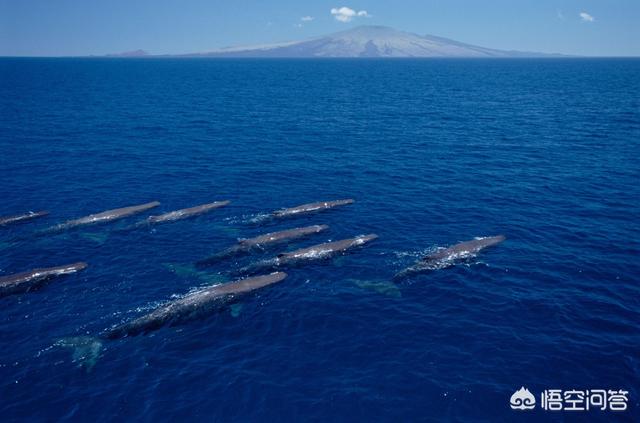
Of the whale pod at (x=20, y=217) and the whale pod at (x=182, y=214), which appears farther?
the whale pod at (x=182, y=214)

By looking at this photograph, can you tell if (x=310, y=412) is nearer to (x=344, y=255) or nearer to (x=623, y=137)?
(x=344, y=255)

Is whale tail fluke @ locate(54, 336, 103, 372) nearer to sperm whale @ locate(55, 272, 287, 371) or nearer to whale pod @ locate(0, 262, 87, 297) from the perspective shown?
sperm whale @ locate(55, 272, 287, 371)

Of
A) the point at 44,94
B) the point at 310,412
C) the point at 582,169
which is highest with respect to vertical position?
the point at 44,94

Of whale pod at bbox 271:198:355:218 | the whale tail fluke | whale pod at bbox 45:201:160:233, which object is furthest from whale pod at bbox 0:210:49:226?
whale pod at bbox 271:198:355:218

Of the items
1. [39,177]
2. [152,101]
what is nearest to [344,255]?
[39,177]

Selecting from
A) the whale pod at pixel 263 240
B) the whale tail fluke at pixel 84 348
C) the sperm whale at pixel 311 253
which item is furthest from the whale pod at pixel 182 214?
the whale tail fluke at pixel 84 348

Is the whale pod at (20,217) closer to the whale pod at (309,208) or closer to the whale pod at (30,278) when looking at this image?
the whale pod at (30,278)
